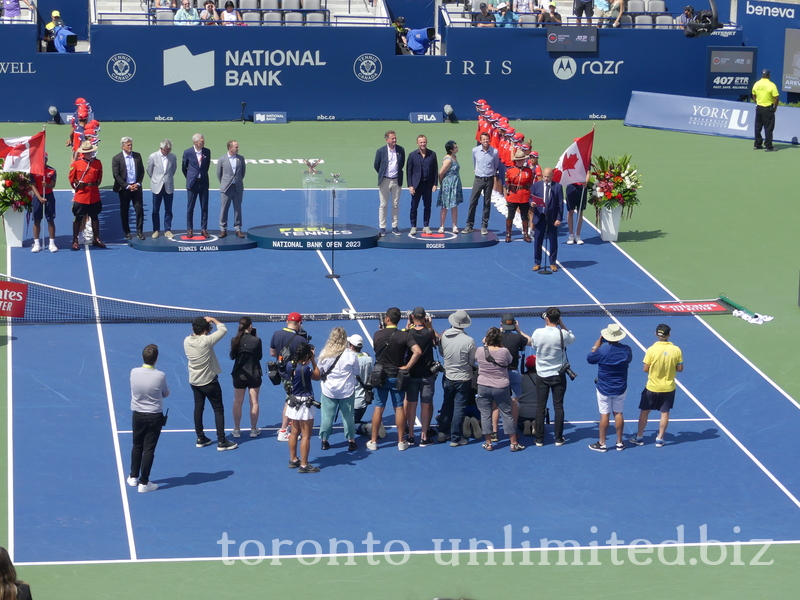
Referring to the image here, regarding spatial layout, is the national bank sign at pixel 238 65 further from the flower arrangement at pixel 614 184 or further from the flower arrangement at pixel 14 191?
the flower arrangement at pixel 614 184

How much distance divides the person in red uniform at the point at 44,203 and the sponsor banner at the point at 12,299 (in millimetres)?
3810

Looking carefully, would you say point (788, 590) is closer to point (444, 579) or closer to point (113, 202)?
point (444, 579)

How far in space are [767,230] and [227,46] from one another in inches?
685

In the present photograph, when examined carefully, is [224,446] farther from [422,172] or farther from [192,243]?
[422,172]

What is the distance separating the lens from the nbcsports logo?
3541cm

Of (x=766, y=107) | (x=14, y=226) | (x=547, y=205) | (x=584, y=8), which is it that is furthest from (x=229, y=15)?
(x=547, y=205)

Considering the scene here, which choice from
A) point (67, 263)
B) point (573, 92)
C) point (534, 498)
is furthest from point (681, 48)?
point (534, 498)

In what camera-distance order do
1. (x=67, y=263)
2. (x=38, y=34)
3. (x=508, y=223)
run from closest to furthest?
(x=67, y=263)
(x=508, y=223)
(x=38, y=34)

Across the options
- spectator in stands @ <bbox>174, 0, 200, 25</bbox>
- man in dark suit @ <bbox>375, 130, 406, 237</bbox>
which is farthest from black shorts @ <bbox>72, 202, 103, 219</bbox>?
spectator in stands @ <bbox>174, 0, 200, 25</bbox>

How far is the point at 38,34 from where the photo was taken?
114 feet

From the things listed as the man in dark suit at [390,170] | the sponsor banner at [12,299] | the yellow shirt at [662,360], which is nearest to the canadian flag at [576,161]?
the man in dark suit at [390,170]

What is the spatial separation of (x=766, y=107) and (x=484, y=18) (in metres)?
9.73

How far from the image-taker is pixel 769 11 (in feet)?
126

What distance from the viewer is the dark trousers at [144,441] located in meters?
13.5
